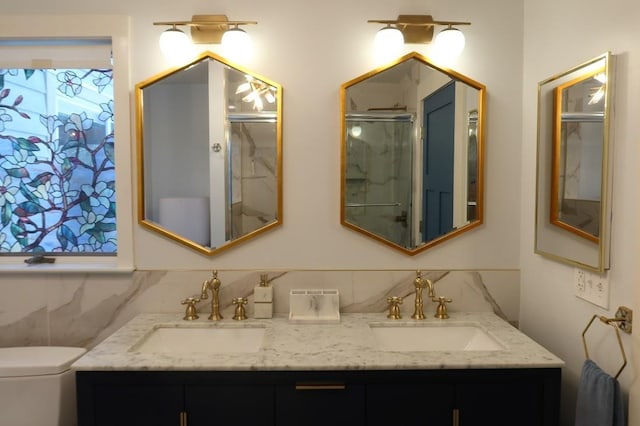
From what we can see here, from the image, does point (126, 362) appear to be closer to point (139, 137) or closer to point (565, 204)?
point (139, 137)

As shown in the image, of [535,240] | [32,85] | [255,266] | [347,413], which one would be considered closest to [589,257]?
[535,240]

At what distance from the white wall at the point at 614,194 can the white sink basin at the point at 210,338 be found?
1123mm

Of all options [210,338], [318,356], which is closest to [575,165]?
[318,356]

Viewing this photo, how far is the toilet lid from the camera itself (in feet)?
5.47

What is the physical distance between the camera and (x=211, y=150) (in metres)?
1.99

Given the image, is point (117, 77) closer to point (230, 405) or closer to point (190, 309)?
point (190, 309)

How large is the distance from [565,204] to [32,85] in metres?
2.27

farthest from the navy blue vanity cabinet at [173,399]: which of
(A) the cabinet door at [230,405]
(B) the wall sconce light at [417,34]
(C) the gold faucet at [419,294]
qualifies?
(B) the wall sconce light at [417,34]

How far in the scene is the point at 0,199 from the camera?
83.6 inches

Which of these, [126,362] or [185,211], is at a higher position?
[185,211]

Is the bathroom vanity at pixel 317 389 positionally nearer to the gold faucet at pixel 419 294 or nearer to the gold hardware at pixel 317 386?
the gold hardware at pixel 317 386

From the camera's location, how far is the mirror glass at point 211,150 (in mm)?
1986

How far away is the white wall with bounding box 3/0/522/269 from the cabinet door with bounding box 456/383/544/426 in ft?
2.11

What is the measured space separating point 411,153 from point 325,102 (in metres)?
0.43
